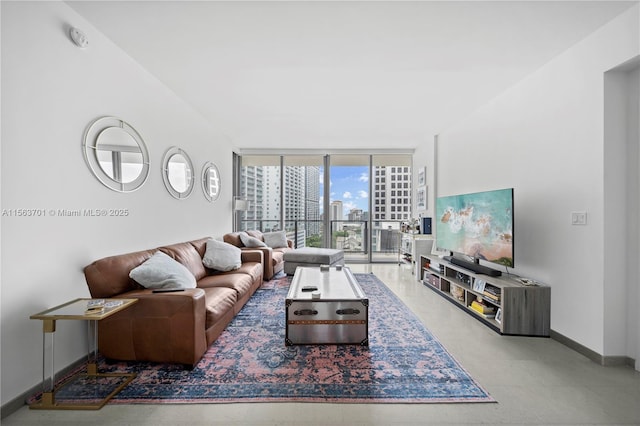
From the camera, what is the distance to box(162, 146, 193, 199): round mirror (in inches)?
135

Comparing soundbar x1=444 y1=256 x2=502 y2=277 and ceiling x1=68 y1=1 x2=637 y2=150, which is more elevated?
ceiling x1=68 y1=1 x2=637 y2=150

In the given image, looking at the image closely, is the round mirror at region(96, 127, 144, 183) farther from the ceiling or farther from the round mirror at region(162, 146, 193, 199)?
the ceiling

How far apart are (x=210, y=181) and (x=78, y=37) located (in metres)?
2.85

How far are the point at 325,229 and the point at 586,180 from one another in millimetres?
4873

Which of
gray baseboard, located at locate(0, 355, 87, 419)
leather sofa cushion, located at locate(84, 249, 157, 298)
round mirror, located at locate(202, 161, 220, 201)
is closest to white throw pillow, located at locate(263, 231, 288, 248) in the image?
round mirror, located at locate(202, 161, 220, 201)

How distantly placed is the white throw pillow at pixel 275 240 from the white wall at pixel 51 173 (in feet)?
10.4

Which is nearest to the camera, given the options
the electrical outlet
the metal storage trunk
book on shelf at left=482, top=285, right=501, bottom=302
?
the electrical outlet

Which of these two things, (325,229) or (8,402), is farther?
(325,229)

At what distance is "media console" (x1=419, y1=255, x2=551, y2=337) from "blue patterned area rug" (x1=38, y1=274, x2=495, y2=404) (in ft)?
2.43

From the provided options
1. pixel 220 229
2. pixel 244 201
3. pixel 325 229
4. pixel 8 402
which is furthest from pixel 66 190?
pixel 325 229

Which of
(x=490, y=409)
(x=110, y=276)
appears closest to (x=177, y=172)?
(x=110, y=276)

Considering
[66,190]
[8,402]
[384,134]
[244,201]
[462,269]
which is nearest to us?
[8,402]

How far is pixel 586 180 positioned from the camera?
2326mm

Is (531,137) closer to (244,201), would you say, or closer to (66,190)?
(66,190)
